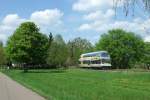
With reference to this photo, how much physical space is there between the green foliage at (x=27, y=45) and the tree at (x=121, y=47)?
37864mm

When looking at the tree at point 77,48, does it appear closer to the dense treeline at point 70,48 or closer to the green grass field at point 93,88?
the dense treeline at point 70,48

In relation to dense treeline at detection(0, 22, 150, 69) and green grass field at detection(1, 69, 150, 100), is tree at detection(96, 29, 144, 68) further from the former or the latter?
green grass field at detection(1, 69, 150, 100)

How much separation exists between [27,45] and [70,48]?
2492 inches

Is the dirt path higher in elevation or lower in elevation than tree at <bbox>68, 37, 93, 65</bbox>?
lower

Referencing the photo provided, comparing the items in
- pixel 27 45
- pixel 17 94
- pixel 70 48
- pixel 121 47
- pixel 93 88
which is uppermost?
pixel 70 48

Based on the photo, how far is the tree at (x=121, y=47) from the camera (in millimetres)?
132875

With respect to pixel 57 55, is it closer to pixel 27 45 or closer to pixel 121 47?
pixel 121 47

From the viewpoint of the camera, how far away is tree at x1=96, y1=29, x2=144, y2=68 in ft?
436

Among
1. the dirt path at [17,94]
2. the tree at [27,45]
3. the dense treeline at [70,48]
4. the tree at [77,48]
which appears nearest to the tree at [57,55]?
the dense treeline at [70,48]

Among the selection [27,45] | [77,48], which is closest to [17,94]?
[27,45]

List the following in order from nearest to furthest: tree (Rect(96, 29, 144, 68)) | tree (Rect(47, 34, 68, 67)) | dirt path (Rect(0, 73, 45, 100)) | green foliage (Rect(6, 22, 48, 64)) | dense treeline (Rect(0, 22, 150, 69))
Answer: dirt path (Rect(0, 73, 45, 100)) → green foliage (Rect(6, 22, 48, 64)) → dense treeline (Rect(0, 22, 150, 69)) → tree (Rect(96, 29, 144, 68)) → tree (Rect(47, 34, 68, 67))

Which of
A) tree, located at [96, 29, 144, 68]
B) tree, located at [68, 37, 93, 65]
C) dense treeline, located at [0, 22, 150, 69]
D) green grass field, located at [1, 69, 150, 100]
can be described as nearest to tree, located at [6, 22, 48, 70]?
dense treeline, located at [0, 22, 150, 69]

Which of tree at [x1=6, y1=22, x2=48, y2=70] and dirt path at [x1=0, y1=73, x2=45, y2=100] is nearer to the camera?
dirt path at [x1=0, y1=73, x2=45, y2=100]

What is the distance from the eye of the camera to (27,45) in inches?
3738
